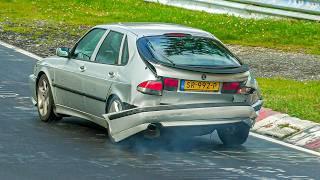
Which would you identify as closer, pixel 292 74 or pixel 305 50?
pixel 292 74

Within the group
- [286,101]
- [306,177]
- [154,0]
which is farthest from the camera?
[154,0]

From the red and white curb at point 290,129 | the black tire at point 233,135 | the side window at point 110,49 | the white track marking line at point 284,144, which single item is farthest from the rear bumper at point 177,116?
the red and white curb at point 290,129

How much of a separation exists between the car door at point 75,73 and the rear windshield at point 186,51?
117 centimetres

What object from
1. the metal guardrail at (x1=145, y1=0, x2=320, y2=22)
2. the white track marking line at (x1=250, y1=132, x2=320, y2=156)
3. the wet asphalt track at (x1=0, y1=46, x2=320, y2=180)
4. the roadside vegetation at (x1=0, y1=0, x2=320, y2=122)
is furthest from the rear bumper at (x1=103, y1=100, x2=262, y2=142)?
the metal guardrail at (x1=145, y1=0, x2=320, y2=22)

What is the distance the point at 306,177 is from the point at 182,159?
5.13 ft

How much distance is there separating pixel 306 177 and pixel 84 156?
258 cm

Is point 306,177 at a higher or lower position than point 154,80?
lower

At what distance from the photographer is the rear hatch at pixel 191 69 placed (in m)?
11.4

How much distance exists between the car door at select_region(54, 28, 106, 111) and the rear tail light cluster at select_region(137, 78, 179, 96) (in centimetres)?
153

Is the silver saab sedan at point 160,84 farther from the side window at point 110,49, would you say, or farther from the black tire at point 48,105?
the black tire at point 48,105

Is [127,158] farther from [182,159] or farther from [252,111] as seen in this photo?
[252,111]

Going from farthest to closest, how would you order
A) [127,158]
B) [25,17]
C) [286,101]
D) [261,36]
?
1. [25,17]
2. [261,36]
3. [286,101]
4. [127,158]

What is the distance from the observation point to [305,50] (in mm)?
24828

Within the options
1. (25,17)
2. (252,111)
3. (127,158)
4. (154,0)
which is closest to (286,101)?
(252,111)
